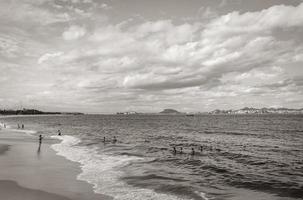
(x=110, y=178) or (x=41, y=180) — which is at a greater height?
(x=41, y=180)

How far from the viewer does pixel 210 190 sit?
19922 millimetres

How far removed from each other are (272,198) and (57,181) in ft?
47.8

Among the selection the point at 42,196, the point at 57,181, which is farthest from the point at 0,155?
the point at 42,196

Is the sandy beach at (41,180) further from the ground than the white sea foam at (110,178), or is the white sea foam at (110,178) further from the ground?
the sandy beach at (41,180)

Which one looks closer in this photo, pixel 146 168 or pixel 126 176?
pixel 126 176

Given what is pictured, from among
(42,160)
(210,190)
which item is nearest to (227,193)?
(210,190)

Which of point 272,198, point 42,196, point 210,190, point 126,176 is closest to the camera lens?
point 42,196

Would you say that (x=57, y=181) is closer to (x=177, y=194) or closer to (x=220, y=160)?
(x=177, y=194)

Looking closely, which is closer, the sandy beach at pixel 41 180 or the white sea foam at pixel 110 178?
the sandy beach at pixel 41 180

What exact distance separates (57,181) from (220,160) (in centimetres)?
1891

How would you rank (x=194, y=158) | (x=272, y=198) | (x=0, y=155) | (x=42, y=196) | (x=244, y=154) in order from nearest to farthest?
(x=42, y=196), (x=272, y=198), (x=0, y=155), (x=194, y=158), (x=244, y=154)

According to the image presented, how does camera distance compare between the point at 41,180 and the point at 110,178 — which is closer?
the point at 41,180

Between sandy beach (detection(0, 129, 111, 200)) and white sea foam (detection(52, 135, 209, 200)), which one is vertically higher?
sandy beach (detection(0, 129, 111, 200))

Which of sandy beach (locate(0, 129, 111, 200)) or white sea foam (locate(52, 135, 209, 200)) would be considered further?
white sea foam (locate(52, 135, 209, 200))
